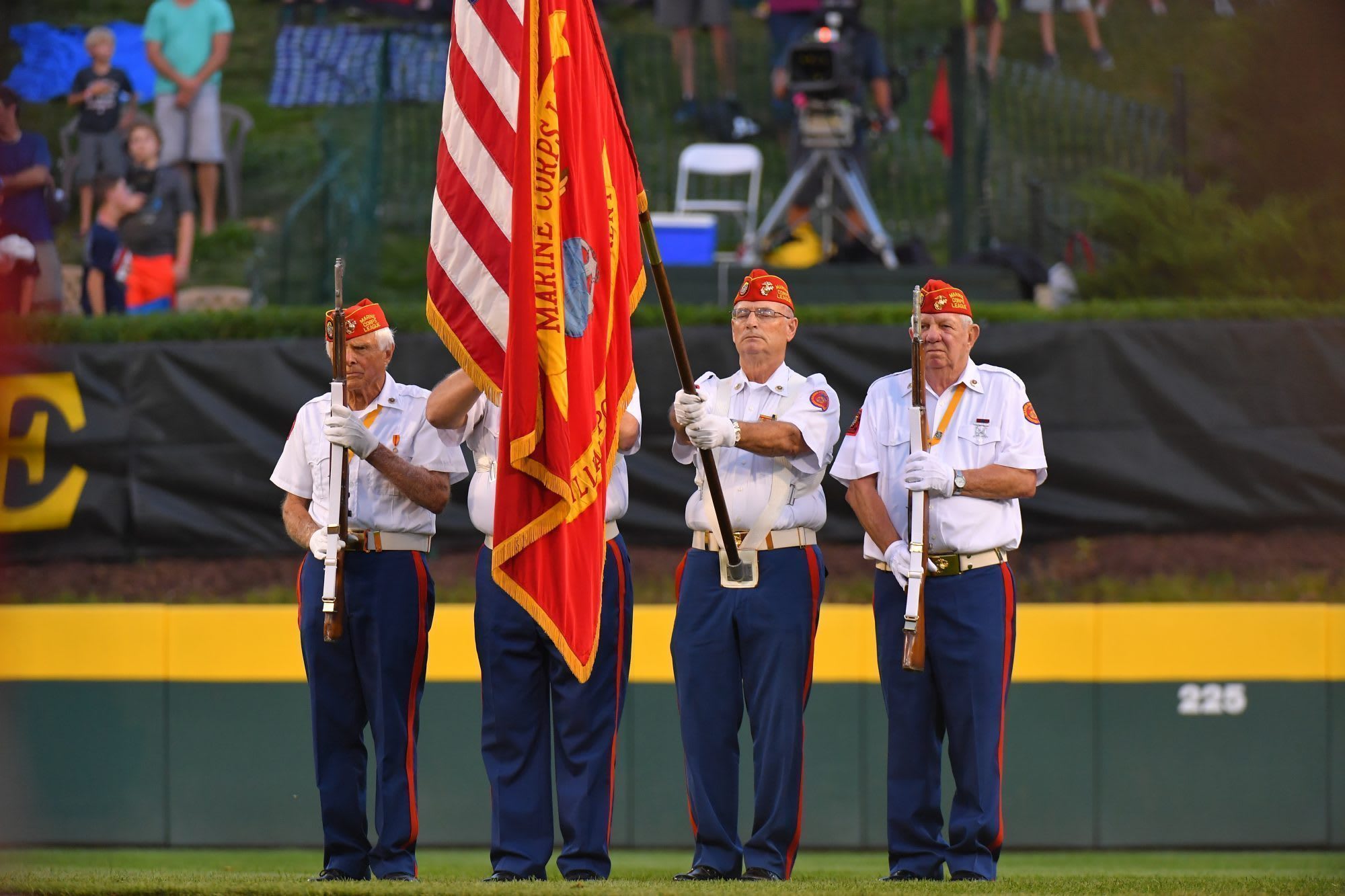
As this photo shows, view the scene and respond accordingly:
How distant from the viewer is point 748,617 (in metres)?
5.76

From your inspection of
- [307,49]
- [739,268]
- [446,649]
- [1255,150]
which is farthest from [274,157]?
[1255,150]

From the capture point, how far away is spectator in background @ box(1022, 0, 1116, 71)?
40.5 feet

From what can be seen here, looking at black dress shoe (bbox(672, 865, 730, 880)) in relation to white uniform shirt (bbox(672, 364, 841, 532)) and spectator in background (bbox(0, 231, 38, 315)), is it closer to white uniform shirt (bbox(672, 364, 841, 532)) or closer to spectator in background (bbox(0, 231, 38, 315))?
white uniform shirt (bbox(672, 364, 841, 532))

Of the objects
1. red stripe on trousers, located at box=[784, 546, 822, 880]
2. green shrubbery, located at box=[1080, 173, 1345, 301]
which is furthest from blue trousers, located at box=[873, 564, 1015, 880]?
green shrubbery, located at box=[1080, 173, 1345, 301]

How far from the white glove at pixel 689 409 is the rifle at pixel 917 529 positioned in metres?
0.75

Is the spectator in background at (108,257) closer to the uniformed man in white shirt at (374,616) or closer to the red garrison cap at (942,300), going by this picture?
the uniformed man in white shirt at (374,616)

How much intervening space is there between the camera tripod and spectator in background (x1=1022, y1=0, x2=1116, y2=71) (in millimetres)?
2274

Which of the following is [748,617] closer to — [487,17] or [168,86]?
[487,17]

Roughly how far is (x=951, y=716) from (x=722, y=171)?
7.31 m

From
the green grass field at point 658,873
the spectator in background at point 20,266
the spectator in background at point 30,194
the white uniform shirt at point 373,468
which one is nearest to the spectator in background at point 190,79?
the spectator in background at point 30,194

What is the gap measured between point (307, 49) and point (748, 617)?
343 inches

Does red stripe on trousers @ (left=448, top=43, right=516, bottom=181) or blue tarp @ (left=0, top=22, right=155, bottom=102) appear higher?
blue tarp @ (left=0, top=22, right=155, bottom=102)

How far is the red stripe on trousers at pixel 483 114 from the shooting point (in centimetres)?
540

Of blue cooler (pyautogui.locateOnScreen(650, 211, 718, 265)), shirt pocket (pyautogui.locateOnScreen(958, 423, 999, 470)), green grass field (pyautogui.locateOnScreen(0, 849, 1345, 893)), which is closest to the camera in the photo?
green grass field (pyautogui.locateOnScreen(0, 849, 1345, 893))
